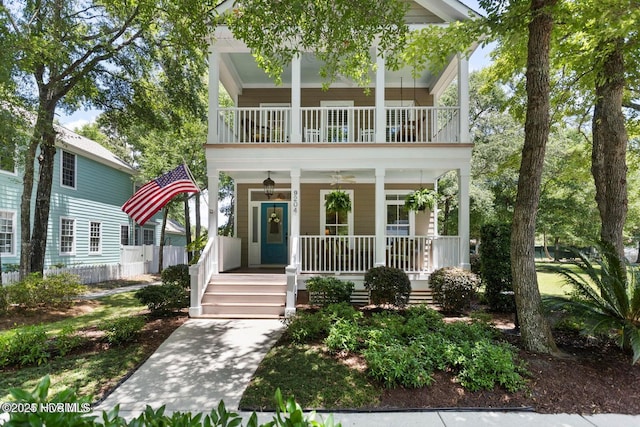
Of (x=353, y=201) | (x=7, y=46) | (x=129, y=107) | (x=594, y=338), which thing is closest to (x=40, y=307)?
(x=7, y=46)

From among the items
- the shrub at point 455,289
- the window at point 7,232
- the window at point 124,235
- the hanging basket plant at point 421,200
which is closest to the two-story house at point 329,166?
the hanging basket plant at point 421,200

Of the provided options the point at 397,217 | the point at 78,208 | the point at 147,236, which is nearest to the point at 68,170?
the point at 78,208

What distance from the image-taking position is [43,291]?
9.04 meters

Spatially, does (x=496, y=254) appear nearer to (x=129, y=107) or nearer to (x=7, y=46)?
(x=7, y=46)

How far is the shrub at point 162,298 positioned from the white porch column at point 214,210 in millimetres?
1191

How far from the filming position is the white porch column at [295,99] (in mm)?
9102

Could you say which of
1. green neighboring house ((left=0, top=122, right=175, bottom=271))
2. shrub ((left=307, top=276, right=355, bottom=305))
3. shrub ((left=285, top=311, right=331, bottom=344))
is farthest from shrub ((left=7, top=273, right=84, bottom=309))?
shrub ((left=285, top=311, right=331, bottom=344))

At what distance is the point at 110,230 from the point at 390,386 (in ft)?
62.3

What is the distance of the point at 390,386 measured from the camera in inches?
171

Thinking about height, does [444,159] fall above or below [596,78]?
below

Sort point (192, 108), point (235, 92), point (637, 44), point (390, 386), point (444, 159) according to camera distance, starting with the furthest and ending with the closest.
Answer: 1. point (192, 108)
2. point (235, 92)
3. point (444, 159)
4. point (637, 44)
5. point (390, 386)

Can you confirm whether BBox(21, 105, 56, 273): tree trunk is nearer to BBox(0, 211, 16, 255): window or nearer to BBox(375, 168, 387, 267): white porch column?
BBox(0, 211, 16, 255): window

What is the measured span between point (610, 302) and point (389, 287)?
3.99 meters

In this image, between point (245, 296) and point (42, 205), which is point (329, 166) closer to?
point (245, 296)
